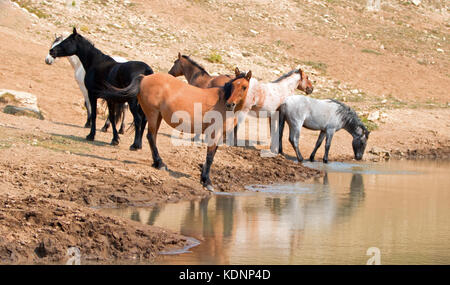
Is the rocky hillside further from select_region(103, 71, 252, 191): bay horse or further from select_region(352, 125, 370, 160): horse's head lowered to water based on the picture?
select_region(103, 71, 252, 191): bay horse

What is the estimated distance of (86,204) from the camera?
919cm

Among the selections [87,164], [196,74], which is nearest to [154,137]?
[87,164]

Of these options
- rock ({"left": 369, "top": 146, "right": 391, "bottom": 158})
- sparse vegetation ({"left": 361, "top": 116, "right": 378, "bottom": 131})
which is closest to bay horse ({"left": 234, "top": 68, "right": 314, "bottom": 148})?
rock ({"left": 369, "top": 146, "right": 391, "bottom": 158})

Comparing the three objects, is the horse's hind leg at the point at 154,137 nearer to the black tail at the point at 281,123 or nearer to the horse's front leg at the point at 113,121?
the horse's front leg at the point at 113,121

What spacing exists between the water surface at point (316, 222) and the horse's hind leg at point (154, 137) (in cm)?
110

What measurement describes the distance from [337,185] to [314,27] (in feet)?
85.3

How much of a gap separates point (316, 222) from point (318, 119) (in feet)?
20.8

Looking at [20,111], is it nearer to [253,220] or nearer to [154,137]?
[154,137]

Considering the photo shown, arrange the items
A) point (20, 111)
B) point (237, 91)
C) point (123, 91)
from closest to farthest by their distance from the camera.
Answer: point (237, 91)
point (123, 91)
point (20, 111)

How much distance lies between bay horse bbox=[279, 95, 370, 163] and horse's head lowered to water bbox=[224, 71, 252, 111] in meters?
4.78

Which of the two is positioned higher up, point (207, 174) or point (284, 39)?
point (284, 39)

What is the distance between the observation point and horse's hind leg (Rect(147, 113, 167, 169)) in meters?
10.7

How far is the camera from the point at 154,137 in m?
10.9
